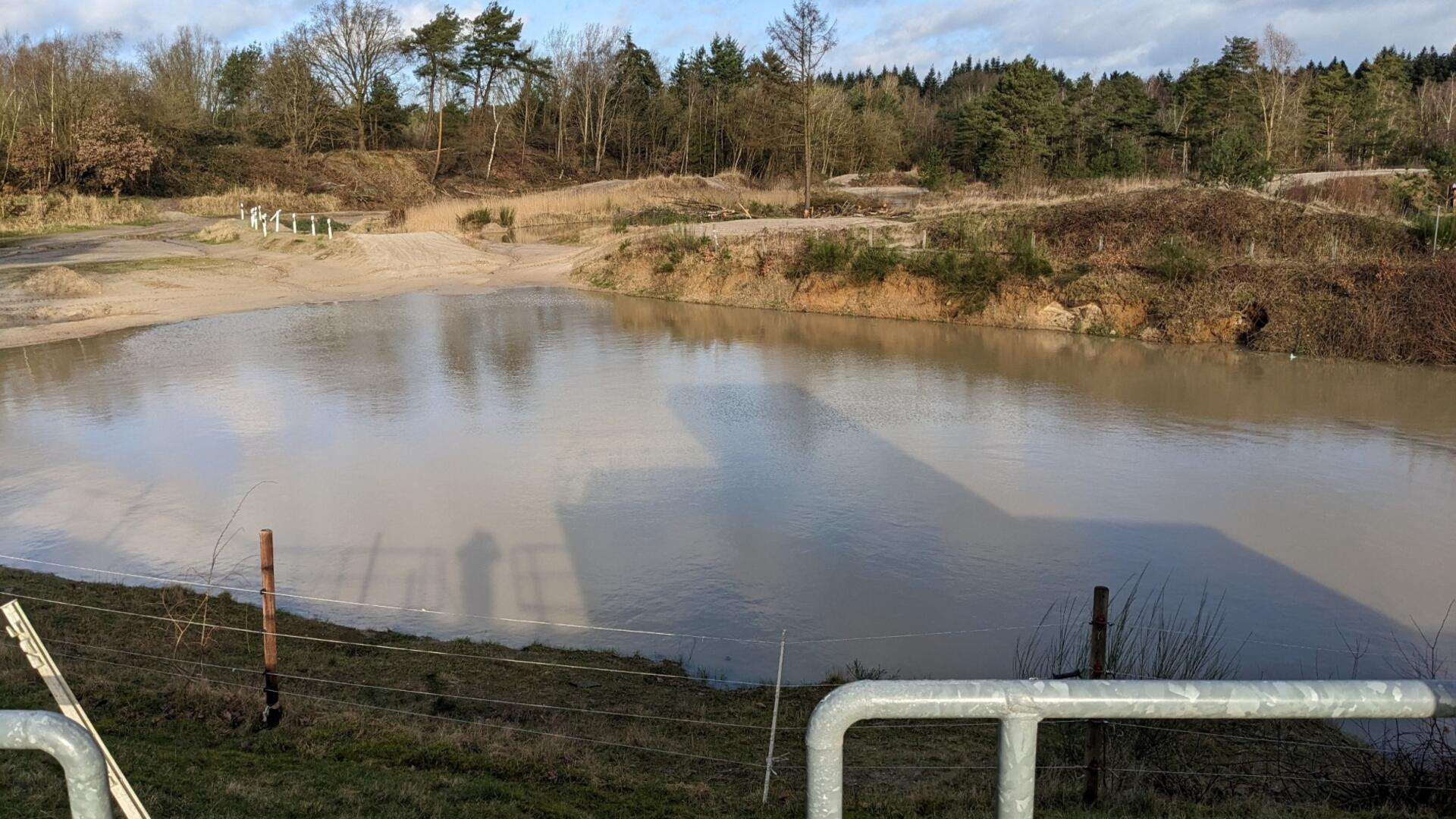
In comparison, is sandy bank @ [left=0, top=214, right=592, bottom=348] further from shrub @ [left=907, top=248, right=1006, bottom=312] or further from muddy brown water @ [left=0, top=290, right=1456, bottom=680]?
shrub @ [left=907, top=248, right=1006, bottom=312]

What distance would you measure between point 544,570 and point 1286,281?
19156mm

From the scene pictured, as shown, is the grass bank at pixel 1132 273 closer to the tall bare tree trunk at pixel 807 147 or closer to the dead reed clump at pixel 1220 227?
the dead reed clump at pixel 1220 227

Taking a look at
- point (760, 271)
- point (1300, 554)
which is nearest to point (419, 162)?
point (760, 271)

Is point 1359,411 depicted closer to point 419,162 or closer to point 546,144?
point 419,162

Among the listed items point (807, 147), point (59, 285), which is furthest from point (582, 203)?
point (59, 285)

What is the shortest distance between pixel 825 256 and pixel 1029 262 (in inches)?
213

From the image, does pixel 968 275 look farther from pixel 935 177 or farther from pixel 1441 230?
pixel 935 177

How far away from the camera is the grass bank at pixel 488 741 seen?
14.3ft

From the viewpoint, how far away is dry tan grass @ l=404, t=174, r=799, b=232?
41094mm

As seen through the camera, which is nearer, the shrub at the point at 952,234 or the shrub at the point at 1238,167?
the shrub at the point at 952,234

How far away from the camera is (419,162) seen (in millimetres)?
64312

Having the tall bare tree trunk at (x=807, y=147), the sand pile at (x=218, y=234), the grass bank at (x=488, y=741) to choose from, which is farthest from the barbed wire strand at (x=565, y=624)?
the sand pile at (x=218, y=234)

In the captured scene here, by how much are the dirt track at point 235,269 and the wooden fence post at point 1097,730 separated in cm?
2280

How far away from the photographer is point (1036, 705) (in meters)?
1.92
